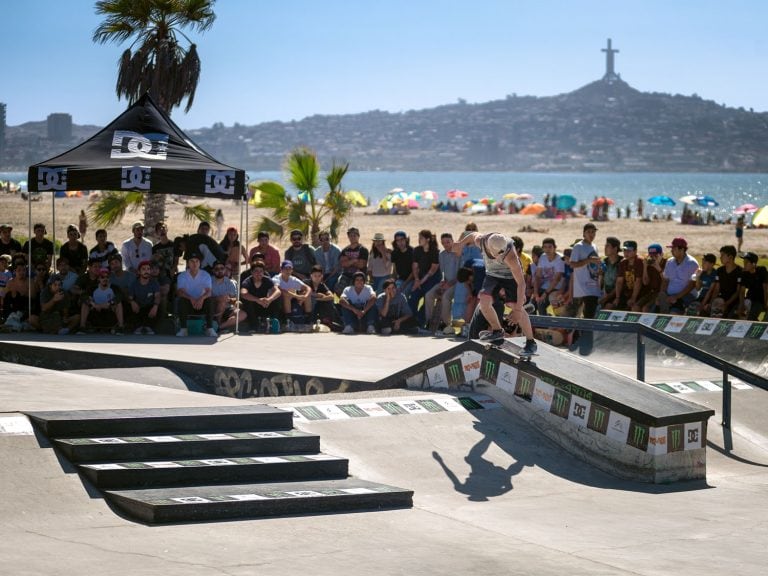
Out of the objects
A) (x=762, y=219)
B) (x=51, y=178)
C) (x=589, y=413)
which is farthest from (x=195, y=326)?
(x=762, y=219)

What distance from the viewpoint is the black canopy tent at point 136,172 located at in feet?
47.0

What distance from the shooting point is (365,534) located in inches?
267

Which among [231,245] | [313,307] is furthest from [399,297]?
[231,245]

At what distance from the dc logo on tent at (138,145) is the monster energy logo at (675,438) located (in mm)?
8519

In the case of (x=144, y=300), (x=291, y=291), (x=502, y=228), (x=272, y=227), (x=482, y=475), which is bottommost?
(x=482, y=475)

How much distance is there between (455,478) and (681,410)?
2085 mm

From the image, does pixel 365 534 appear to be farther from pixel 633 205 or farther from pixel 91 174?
pixel 633 205

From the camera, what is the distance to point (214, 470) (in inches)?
301

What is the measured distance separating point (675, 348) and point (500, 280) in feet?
5.77

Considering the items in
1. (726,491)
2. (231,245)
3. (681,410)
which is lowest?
(726,491)

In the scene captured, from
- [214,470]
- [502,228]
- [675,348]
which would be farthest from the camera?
[502,228]

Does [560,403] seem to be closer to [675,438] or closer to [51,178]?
[675,438]

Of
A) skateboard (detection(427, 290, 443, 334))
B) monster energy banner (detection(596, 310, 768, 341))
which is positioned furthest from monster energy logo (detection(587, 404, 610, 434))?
skateboard (detection(427, 290, 443, 334))

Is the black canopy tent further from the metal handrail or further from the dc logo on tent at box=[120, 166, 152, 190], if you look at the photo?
the metal handrail
